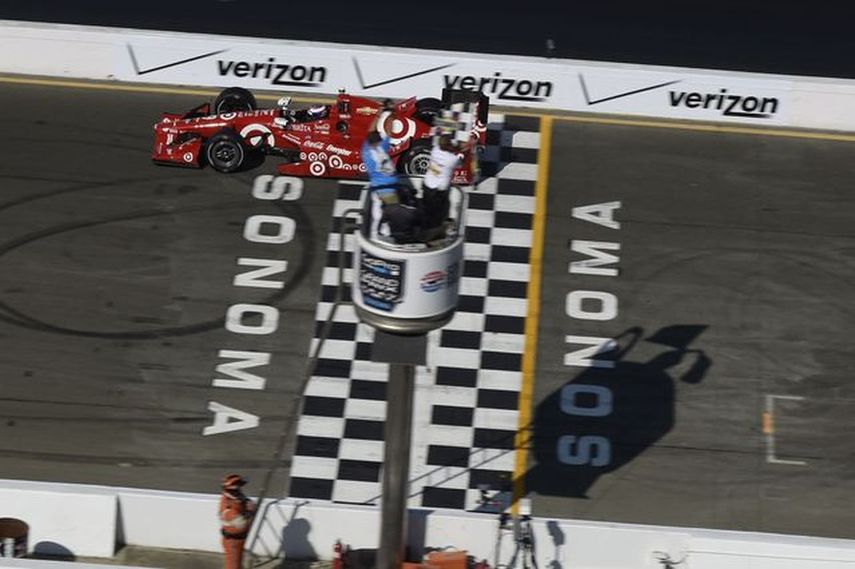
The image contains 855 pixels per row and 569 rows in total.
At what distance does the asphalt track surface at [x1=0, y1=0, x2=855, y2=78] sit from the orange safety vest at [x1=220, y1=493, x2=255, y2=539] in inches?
420

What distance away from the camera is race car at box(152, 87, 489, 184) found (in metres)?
20.2

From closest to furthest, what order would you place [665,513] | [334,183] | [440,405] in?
[665,513] → [440,405] → [334,183]

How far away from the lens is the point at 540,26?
24.0 m

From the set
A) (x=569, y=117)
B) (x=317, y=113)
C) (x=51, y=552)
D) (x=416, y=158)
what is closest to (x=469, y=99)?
(x=416, y=158)

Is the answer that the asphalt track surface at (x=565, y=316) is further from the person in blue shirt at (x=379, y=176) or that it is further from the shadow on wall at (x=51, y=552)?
the person in blue shirt at (x=379, y=176)

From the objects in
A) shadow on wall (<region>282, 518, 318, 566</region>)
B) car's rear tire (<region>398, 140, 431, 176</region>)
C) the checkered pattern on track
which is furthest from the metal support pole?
car's rear tire (<region>398, 140, 431, 176</region>)

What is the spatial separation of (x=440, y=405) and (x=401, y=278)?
16.7ft

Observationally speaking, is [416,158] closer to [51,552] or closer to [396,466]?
[396,466]

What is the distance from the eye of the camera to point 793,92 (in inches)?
858

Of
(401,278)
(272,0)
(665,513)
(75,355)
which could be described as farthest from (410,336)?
(272,0)

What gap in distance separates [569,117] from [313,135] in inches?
154

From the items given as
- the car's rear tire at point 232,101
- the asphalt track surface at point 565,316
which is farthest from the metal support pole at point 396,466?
the car's rear tire at point 232,101

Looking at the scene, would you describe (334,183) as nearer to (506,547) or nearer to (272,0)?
(272,0)

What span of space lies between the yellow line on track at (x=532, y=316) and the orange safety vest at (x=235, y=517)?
10.2ft
